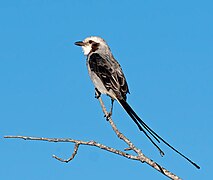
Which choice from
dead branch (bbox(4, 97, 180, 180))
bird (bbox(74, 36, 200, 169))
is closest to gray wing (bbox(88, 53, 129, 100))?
bird (bbox(74, 36, 200, 169))

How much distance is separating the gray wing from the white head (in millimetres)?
530

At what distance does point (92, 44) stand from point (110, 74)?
1324 mm

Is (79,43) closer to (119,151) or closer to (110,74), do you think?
(110,74)

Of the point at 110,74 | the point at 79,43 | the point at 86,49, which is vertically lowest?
the point at 110,74

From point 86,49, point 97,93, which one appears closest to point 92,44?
point 86,49

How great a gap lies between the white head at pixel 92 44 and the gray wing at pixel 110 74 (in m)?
0.53

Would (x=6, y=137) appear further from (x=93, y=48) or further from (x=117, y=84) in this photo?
(x=93, y=48)

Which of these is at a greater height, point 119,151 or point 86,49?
point 86,49

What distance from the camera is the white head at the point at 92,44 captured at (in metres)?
9.69

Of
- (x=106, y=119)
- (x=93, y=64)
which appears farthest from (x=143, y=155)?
(x=93, y=64)

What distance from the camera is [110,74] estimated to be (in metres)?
8.68

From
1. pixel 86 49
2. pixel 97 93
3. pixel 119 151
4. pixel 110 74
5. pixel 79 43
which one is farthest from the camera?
pixel 79 43

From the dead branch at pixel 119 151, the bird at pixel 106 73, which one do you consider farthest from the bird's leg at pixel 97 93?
the dead branch at pixel 119 151

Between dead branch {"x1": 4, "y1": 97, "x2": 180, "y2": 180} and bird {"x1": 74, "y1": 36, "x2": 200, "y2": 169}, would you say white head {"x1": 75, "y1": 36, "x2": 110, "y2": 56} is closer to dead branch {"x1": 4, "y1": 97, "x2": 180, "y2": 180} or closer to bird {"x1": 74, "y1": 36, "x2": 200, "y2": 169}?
bird {"x1": 74, "y1": 36, "x2": 200, "y2": 169}
